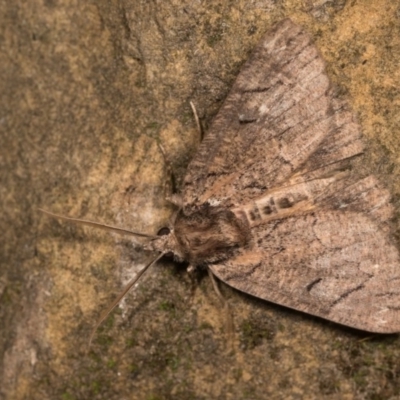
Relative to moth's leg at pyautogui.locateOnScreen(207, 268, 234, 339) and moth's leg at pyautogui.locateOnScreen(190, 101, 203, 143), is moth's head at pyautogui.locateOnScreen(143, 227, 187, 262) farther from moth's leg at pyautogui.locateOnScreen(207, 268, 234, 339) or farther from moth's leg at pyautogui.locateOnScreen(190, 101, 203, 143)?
moth's leg at pyautogui.locateOnScreen(190, 101, 203, 143)

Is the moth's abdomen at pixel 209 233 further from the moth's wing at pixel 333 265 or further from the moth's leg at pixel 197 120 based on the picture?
the moth's leg at pixel 197 120

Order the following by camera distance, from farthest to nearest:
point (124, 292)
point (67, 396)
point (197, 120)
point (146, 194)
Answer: point (67, 396) < point (146, 194) < point (197, 120) < point (124, 292)

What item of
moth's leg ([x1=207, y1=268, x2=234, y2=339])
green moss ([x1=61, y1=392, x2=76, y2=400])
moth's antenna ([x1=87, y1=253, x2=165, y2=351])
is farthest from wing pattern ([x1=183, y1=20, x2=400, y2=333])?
green moss ([x1=61, y1=392, x2=76, y2=400])

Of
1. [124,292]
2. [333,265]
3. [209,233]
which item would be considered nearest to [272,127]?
[209,233]

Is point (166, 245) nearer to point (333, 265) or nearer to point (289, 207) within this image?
point (289, 207)

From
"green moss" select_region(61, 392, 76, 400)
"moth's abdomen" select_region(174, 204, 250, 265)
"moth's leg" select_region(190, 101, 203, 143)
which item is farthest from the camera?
"green moss" select_region(61, 392, 76, 400)

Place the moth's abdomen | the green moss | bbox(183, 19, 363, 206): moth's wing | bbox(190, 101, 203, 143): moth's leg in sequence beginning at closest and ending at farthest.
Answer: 1. bbox(183, 19, 363, 206): moth's wing
2. the moth's abdomen
3. bbox(190, 101, 203, 143): moth's leg
4. the green moss

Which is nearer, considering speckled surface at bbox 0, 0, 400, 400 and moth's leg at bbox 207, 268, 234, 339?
speckled surface at bbox 0, 0, 400, 400
